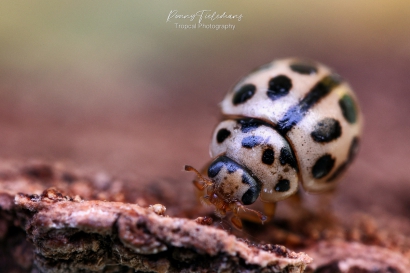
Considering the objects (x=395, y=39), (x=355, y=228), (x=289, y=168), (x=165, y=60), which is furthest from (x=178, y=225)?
(x=395, y=39)

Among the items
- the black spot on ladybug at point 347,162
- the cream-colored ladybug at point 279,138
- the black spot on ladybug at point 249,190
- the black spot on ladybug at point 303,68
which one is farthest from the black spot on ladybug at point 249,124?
the black spot on ladybug at point 347,162

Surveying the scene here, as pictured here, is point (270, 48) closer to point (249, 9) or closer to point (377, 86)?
point (249, 9)

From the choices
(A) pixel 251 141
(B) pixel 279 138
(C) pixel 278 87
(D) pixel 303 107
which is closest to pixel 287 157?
(B) pixel 279 138

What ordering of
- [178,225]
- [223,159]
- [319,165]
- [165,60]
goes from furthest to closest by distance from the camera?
[165,60], [319,165], [223,159], [178,225]

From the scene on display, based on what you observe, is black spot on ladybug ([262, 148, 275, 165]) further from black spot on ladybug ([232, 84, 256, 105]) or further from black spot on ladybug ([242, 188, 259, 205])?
black spot on ladybug ([232, 84, 256, 105])

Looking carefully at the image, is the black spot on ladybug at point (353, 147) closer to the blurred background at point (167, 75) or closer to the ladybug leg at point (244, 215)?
the blurred background at point (167, 75)

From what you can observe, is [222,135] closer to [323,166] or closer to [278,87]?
[278,87]
